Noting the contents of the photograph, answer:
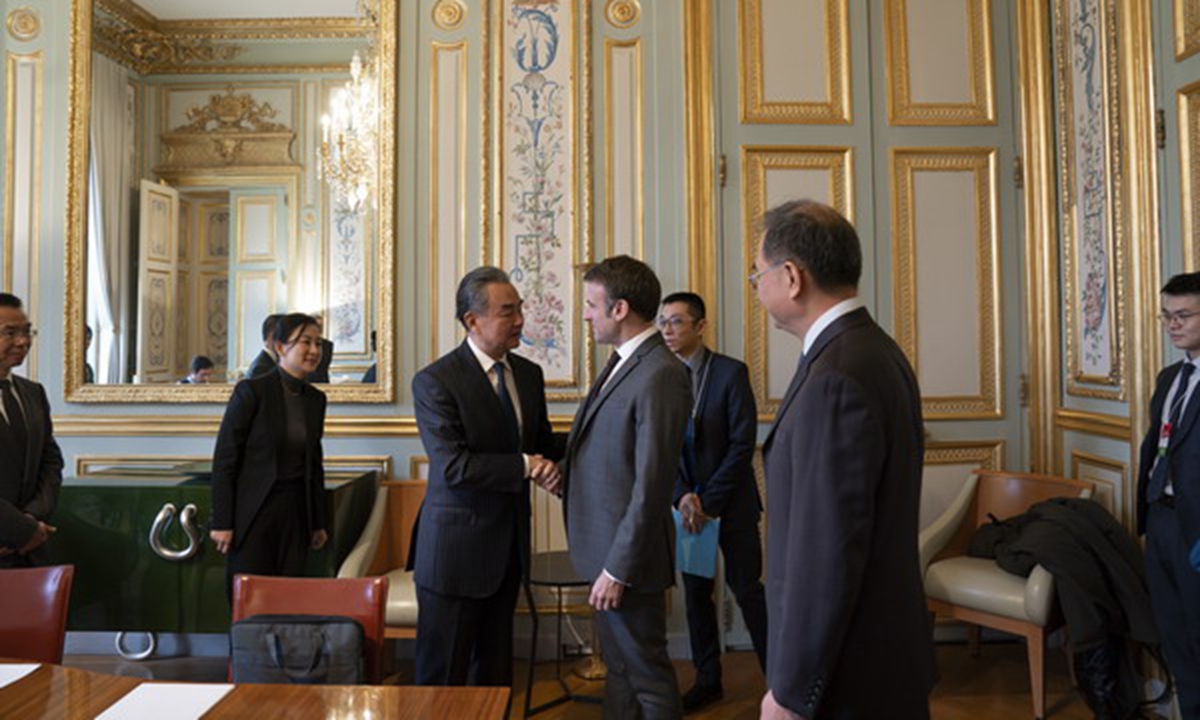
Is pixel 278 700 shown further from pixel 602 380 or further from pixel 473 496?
pixel 602 380

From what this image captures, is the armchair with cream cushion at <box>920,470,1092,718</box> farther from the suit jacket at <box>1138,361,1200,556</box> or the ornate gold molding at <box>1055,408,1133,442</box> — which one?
the suit jacket at <box>1138,361,1200,556</box>

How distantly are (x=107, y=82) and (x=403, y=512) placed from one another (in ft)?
8.18

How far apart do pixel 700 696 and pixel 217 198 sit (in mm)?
3078

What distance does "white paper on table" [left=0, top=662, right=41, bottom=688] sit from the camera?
5.46 feet

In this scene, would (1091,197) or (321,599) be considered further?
(1091,197)

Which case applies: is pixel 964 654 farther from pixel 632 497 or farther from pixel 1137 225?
pixel 632 497

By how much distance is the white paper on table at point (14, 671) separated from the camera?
1664mm

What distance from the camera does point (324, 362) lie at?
415 cm

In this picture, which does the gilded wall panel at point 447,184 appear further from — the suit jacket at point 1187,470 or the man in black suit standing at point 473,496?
the suit jacket at point 1187,470

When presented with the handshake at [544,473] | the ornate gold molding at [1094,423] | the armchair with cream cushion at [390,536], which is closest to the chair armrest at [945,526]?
the ornate gold molding at [1094,423]

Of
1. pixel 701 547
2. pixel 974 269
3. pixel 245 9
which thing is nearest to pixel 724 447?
pixel 701 547

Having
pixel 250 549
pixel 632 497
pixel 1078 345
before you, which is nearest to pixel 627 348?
pixel 632 497

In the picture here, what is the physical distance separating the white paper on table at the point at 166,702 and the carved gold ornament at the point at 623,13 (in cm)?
344

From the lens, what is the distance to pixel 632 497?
2.25 m
